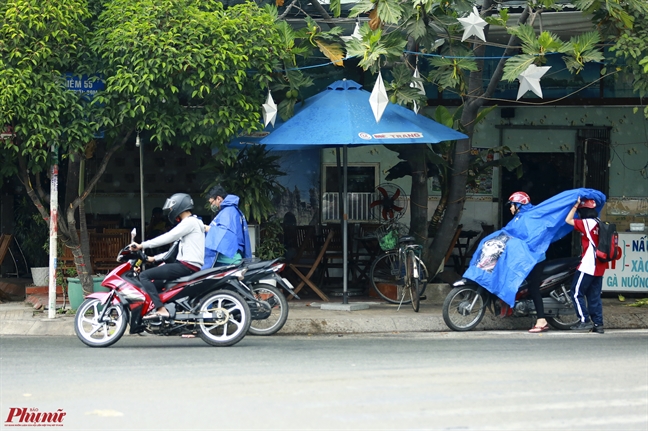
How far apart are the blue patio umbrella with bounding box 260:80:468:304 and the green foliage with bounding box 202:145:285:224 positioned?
53cm

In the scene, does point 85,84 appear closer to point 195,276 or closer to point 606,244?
point 195,276

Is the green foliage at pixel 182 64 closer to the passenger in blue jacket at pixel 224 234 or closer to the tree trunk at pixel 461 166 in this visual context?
the passenger in blue jacket at pixel 224 234

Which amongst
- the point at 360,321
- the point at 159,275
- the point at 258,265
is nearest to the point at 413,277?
the point at 360,321

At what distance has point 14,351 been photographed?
991cm

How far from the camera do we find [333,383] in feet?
26.2

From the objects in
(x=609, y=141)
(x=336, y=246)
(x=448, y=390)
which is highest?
(x=609, y=141)

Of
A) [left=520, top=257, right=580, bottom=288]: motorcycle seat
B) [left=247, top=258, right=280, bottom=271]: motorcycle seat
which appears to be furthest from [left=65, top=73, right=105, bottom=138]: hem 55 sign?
[left=520, top=257, right=580, bottom=288]: motorcycle seat

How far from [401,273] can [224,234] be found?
10.5 ft

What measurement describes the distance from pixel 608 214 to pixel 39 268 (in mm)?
8869

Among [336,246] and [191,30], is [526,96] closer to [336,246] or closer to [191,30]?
[336,246]

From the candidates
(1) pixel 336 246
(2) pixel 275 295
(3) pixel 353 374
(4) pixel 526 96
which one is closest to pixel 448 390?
(3) pixel 353 374

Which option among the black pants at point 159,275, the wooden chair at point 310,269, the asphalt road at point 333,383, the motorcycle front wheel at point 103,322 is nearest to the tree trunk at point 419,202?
the wooden chair at point 310,269

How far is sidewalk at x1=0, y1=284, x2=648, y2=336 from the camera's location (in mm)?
11898

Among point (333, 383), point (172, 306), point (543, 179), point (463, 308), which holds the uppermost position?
point (543, 179)
